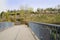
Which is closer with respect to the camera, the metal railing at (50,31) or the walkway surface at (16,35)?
the metal railing at (50,31)

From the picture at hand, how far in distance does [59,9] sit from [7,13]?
57385 millimetres

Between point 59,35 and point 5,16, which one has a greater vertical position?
point 59,35

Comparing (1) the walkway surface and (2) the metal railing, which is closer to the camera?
(2) the metal railing

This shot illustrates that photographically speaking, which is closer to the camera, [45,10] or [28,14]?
[45,10]

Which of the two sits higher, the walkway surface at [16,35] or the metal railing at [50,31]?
the metal railing at [50,31]

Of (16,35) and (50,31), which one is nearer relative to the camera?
(50,31)

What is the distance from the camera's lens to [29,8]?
142 m

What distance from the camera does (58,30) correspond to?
6250 millimetres

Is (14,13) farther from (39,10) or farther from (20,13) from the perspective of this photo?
(39,10)

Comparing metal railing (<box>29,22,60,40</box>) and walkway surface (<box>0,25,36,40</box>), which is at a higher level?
metal railing (<box>29,22,60,40</box>)

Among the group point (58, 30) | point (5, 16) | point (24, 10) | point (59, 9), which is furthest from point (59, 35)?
point (24, 10)

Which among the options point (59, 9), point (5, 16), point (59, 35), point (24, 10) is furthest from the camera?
point (24, 10)

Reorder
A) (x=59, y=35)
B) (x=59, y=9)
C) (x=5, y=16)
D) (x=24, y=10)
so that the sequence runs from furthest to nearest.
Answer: (x=24, y=10)
(x=5, y=16)
(x=59, y=9)
(x=59, y=35)

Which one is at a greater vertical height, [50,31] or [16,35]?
[50,31]
